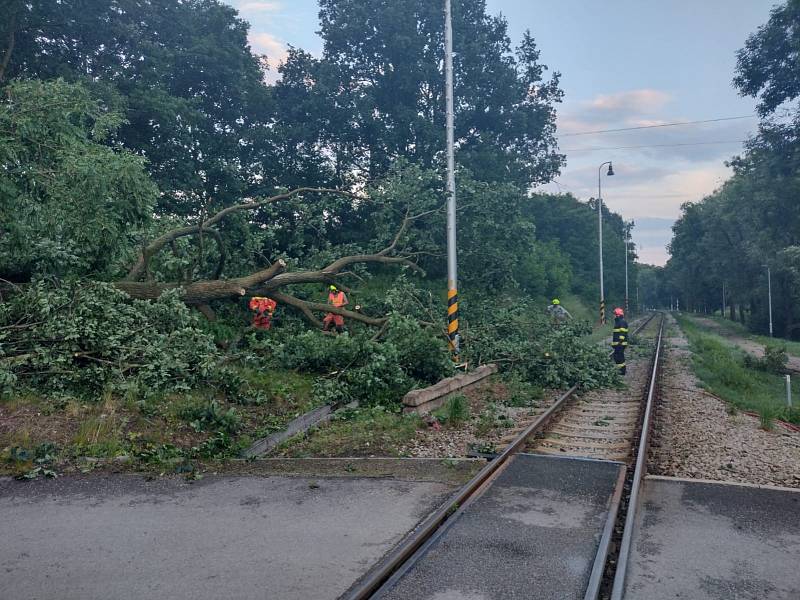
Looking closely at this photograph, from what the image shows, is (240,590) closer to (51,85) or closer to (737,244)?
(51,85)

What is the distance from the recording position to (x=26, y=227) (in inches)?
387

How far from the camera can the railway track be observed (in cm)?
417

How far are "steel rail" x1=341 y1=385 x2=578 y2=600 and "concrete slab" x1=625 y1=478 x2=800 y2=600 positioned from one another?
1450 millimetres

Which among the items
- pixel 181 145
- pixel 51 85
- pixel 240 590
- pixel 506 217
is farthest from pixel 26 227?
pixel 181 145

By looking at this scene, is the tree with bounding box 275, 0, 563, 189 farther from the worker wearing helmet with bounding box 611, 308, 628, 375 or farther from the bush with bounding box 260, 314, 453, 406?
the bush with bounding box 260, 314, 453, 406

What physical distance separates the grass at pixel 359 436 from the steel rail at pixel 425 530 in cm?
142

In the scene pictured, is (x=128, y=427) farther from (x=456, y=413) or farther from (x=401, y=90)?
(x=401, y=90)

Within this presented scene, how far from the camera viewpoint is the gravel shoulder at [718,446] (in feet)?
22.9

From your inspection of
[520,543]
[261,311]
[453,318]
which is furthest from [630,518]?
[261,311]

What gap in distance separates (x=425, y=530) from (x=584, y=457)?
128 inches

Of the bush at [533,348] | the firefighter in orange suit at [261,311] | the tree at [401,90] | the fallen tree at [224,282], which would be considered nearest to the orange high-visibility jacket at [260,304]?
the firefighter in orange suit at [261,311]

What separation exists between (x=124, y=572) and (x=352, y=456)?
12.1ft

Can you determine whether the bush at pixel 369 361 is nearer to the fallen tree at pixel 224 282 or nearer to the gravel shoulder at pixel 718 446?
the fallen tree at pixel 224 282

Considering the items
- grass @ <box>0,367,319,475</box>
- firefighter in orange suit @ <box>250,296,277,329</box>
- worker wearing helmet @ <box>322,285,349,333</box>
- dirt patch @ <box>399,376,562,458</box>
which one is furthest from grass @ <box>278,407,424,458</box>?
firefighter in orange suit @ <box>250,296,277,329</box>
